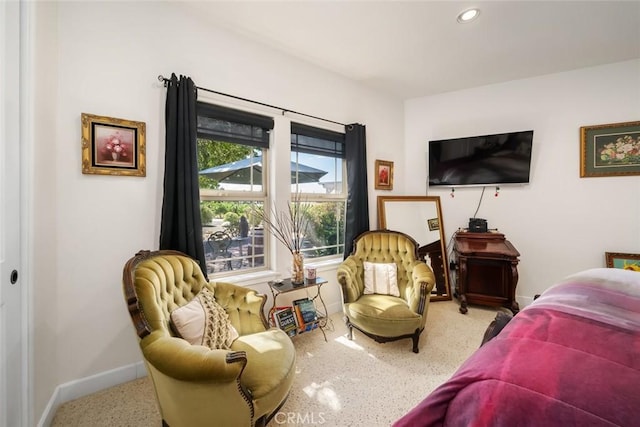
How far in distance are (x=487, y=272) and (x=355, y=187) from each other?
6.16 ft

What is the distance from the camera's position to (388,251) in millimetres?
2834

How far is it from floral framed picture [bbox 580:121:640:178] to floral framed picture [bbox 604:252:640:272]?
2.82 feet

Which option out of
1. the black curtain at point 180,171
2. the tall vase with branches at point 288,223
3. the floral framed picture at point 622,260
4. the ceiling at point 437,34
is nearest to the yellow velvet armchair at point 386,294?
the tall vase with branches at point 288,223

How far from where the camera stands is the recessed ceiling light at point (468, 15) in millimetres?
2039

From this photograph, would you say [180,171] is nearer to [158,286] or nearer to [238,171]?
[238,171]

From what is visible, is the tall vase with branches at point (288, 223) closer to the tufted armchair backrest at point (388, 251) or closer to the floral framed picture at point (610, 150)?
the tufted armchair backrest at point (388, 251)

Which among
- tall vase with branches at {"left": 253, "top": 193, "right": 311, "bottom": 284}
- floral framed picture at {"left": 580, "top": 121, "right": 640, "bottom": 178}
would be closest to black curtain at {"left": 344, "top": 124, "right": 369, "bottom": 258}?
tall vase with branches at {"left": 253, "top": 193, "right": 311, "bottom": 284}

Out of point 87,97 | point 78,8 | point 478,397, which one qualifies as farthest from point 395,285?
point 78,8

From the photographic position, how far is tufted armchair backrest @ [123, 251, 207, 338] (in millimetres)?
1276

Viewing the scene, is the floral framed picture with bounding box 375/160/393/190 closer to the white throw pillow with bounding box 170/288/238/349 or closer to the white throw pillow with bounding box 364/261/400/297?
the white throw pillow with bounding box 364/261/400/297

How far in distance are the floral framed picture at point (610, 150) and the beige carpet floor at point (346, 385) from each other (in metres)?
2.20

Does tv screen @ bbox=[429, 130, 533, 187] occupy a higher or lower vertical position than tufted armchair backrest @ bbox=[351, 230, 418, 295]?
higher

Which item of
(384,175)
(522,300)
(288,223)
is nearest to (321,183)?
(288,223)

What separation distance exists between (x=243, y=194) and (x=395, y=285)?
174cm
